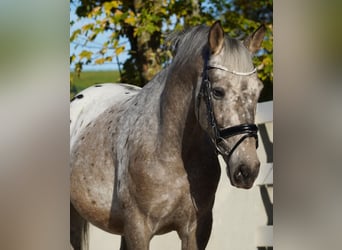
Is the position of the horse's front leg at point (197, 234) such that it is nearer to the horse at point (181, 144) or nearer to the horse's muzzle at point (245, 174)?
the horse at point (181, 144)

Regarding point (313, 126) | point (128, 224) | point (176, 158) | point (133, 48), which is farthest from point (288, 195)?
point (133, 48)

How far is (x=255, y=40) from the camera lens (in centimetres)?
264

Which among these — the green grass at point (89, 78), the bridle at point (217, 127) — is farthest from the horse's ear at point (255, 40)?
the green grass at point (89, 78)

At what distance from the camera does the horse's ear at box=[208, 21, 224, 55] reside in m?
2.50

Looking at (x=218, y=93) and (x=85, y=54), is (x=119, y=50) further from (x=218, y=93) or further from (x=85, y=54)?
(x=218, y=93)

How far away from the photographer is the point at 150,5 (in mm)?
4016

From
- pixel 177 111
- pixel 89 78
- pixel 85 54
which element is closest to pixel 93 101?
pixel 89 78

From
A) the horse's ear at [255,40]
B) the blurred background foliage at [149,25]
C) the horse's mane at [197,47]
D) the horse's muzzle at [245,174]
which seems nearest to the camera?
the horse's muzzle at [245,174]

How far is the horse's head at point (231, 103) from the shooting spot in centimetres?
244

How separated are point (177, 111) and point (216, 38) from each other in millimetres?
336

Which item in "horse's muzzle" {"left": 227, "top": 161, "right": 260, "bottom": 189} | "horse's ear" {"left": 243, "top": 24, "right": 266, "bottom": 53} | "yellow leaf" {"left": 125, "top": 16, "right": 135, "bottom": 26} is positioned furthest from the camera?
"yellow leaf" {"left": 125, "top": 16, "right": 135, "bottom": 26}

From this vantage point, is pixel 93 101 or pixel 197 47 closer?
pixel 197 47

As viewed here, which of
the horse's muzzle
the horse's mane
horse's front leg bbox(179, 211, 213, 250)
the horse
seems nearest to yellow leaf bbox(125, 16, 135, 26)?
the horse

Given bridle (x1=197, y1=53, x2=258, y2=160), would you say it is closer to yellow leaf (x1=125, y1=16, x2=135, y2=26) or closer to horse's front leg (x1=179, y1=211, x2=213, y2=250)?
horse's front leg (x1=179, y1=211, x2=213, y2=250)
